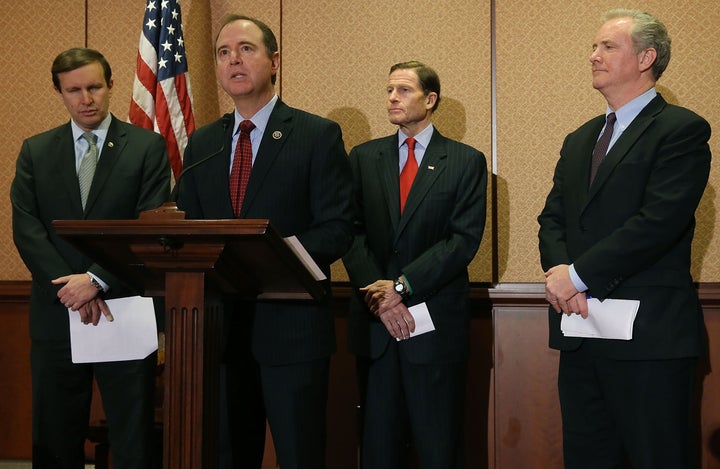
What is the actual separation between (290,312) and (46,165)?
1.31 metres

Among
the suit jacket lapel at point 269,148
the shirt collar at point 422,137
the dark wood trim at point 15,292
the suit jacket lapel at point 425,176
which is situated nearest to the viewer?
the suit jacket lapel at point 269,148

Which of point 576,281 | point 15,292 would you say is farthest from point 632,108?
point 15,292

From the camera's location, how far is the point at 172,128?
399 cm

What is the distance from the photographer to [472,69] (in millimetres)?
4137

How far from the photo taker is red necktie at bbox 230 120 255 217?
8.13ft

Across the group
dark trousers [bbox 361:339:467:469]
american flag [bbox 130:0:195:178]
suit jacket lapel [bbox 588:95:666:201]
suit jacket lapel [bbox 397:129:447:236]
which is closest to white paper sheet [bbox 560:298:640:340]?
suit jacket lapel [bbox 588:95:666:201]

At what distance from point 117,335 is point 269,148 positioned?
86 cm

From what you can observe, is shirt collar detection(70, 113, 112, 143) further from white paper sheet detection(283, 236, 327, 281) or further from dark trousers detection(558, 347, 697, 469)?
dark trousers detection(558, 347, 697, 469)

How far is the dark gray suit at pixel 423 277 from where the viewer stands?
320 cm

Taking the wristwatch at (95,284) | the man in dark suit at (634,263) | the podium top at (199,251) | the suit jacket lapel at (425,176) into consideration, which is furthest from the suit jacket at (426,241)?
the podium top at (199,251)

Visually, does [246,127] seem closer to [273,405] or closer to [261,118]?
[261,118]

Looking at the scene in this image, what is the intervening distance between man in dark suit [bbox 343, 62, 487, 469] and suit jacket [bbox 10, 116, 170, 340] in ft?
2.84

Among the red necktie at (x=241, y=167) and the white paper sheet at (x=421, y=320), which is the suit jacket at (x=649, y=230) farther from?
the red necktie at (x=241, y=167)

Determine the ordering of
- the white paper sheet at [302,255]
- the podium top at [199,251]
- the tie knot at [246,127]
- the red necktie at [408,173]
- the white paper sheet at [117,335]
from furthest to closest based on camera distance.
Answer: the red necktie at [408,173], the white paper sheet at [117,335], the tie knot at [246,127], the white paper sheet at [302,255], the podium top at [199,251]
